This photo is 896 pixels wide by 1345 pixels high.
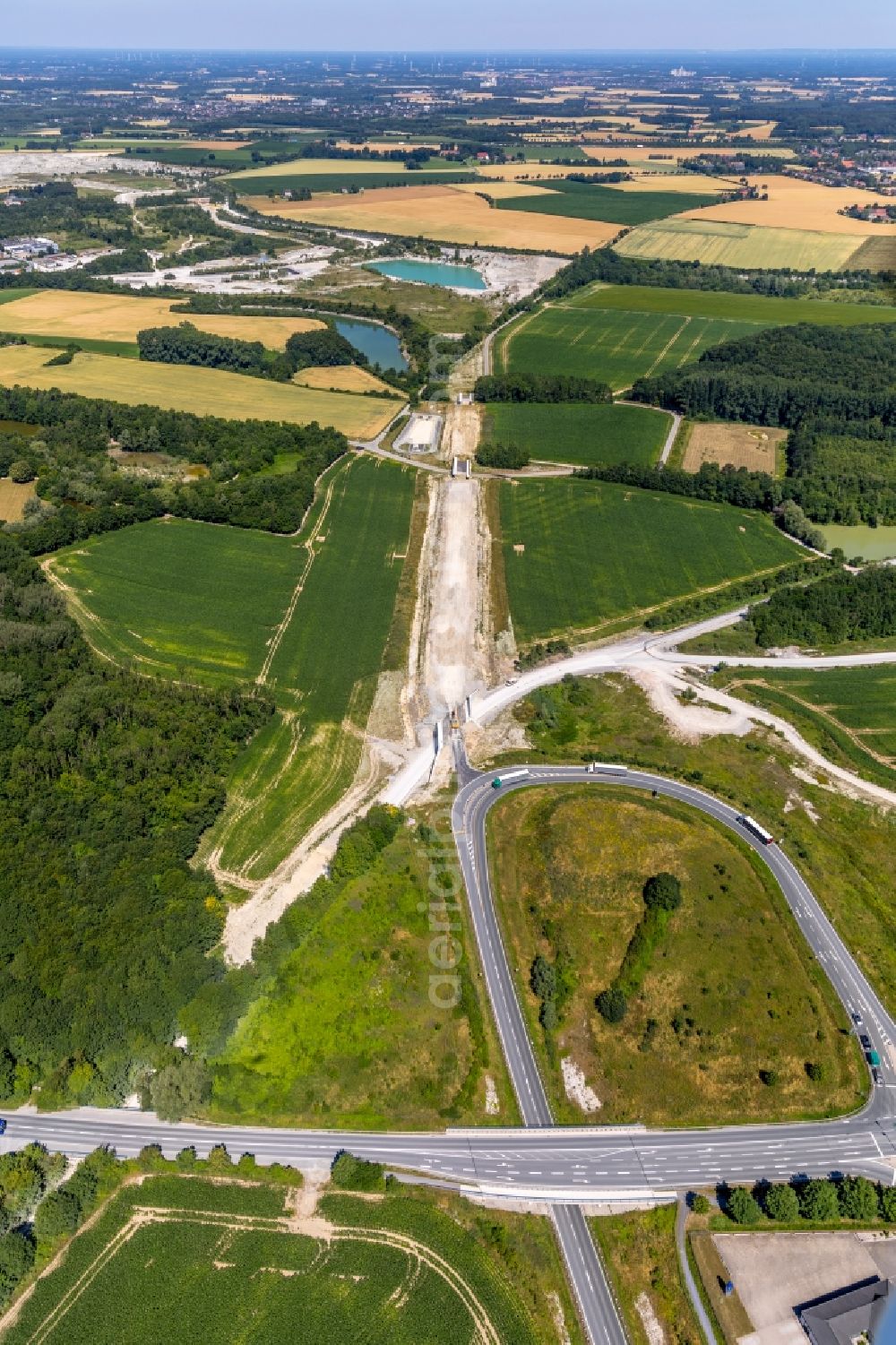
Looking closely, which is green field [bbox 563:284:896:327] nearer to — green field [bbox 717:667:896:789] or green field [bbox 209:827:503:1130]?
green field [bbox 717:667:896:789]

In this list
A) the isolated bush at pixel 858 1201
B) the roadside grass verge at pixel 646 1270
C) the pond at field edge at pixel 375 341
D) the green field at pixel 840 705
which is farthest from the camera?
the pond at field edge at pixel 375 341

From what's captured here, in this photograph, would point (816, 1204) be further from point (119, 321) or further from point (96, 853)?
point (119, 321)

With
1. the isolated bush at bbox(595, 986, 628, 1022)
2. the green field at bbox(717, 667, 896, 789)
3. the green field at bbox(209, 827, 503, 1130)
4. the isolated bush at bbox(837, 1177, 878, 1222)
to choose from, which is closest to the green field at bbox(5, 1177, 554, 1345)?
the green field at bbox(209, 827, 503, 1130)

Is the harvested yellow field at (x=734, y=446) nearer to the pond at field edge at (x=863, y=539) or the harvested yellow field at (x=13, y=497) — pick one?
the pond at field edge at (x=863, y=539)

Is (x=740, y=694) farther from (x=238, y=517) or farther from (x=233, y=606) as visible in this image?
(x=238, y=517)

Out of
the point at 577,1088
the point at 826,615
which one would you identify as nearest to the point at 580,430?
the point at 826,615

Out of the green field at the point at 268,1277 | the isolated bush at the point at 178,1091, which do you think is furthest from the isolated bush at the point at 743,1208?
the isolated bush at the point at 178,1091
